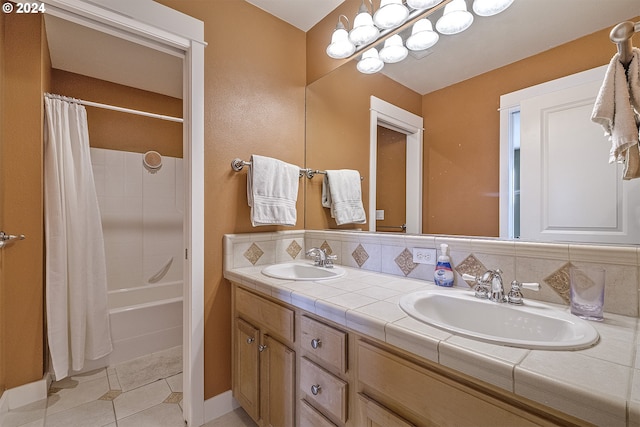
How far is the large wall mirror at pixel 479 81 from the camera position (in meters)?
0.92

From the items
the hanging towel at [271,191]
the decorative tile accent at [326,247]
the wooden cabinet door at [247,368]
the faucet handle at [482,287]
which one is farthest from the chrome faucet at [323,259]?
the faucet handle at [482,287]

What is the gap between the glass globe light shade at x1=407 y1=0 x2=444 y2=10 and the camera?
1254 mm

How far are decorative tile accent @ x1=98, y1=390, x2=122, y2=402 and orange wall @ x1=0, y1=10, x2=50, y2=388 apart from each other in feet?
1.24

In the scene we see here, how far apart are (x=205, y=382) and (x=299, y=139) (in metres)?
1.57

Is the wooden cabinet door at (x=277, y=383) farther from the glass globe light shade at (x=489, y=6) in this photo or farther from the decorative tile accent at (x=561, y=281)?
the glass globe light shade at (x=489, y=6)

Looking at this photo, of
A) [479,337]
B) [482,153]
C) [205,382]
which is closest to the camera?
[479,337]

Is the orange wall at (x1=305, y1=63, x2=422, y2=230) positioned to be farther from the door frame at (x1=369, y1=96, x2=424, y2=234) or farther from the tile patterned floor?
the tile patterned floor

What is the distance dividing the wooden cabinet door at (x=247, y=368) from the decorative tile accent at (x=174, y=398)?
0.40 metres

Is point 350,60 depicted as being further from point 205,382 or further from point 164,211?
point 164,211

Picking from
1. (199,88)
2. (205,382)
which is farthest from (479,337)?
(199,88)

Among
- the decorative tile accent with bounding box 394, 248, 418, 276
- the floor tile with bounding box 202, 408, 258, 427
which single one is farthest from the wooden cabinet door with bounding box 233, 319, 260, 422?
the decorative tile accent with bounding box 394, 248, 418, 276

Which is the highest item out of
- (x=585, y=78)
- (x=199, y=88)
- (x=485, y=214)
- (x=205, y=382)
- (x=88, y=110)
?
(x=88, y=110)

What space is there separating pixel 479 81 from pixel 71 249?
2532 millimetres

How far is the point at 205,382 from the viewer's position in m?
1.48
